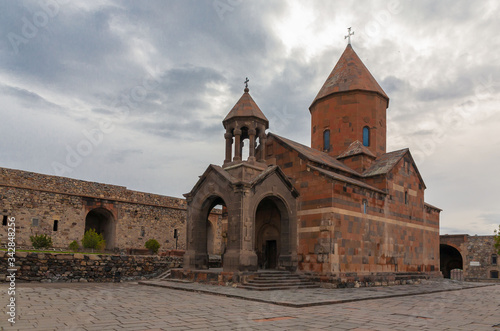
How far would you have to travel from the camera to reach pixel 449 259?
34.9 meters

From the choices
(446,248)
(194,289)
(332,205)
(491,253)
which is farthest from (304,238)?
(446,248)

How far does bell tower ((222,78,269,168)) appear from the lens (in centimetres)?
1589

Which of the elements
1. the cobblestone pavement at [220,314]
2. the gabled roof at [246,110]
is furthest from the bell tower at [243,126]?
the cobblestone pavement at [220,314]

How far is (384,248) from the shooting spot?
663 inches

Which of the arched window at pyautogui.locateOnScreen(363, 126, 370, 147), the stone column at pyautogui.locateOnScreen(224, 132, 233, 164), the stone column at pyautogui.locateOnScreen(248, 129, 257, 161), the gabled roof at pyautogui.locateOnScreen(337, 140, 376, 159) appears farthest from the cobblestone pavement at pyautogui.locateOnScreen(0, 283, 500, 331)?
the arched window at pyautogui.locateOnScreen(363, 126, 370, 147)

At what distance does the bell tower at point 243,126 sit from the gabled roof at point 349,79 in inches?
255

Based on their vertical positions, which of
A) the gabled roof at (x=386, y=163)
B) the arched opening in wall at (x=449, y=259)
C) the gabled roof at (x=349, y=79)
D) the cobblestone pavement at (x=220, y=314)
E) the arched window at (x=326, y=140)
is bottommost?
the arched opening in wall at (x=449, y=259)

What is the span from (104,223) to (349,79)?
17.0 m

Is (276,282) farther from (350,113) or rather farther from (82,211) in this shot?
(82,211)

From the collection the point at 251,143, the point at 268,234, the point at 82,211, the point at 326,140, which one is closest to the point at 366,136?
the point at 326,140

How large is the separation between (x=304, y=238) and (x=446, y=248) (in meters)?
24.1

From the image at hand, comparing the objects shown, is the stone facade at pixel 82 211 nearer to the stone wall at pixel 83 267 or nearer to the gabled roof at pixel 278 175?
the stone wall at pixel 83 267

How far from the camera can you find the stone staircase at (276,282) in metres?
12.4

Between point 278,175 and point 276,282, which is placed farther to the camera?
point 278,175
